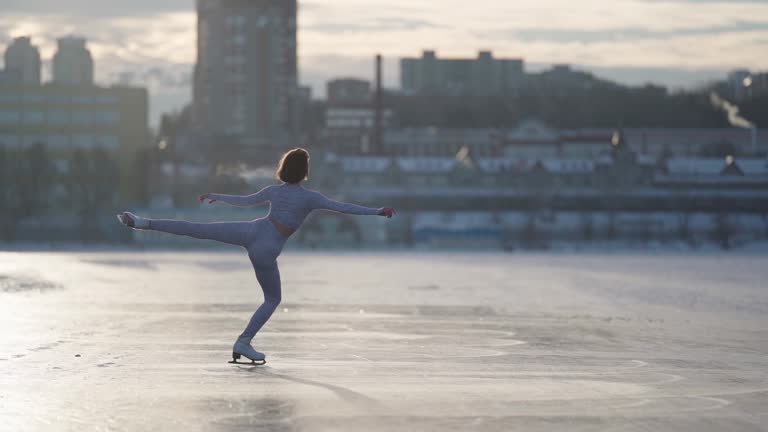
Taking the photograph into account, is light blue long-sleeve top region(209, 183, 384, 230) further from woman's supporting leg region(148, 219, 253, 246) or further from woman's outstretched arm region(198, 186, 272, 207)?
woman's supporting leg region(148, 219, 253, 246)

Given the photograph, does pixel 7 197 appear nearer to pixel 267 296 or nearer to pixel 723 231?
pixel 723 231

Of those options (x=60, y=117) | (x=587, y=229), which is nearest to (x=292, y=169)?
(x=587, y=229)

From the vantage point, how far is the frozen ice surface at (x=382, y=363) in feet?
35.9

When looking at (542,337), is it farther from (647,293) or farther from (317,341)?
(647,293)

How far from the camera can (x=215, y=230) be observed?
13.9 metres

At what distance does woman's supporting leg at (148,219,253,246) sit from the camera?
45.1ft

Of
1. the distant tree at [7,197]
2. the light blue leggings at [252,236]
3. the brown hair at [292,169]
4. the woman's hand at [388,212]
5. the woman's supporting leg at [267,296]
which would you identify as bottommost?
the distant tree at [7,197]

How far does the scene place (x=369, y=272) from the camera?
46.2 metres

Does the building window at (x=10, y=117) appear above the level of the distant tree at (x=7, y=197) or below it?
above

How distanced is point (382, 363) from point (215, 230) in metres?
2.40

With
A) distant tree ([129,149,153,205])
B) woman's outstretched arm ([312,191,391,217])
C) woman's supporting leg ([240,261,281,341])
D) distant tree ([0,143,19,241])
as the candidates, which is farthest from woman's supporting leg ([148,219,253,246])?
distant tree ([129,149,153,205])

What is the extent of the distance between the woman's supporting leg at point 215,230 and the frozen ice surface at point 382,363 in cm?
136

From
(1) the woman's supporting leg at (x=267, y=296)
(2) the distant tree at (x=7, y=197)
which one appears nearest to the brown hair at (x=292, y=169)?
(1) the woman's supporting leg at (x=267, y=296)

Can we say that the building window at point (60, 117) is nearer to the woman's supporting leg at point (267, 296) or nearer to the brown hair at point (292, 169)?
the woman's supporting leg at point (267, 296)
